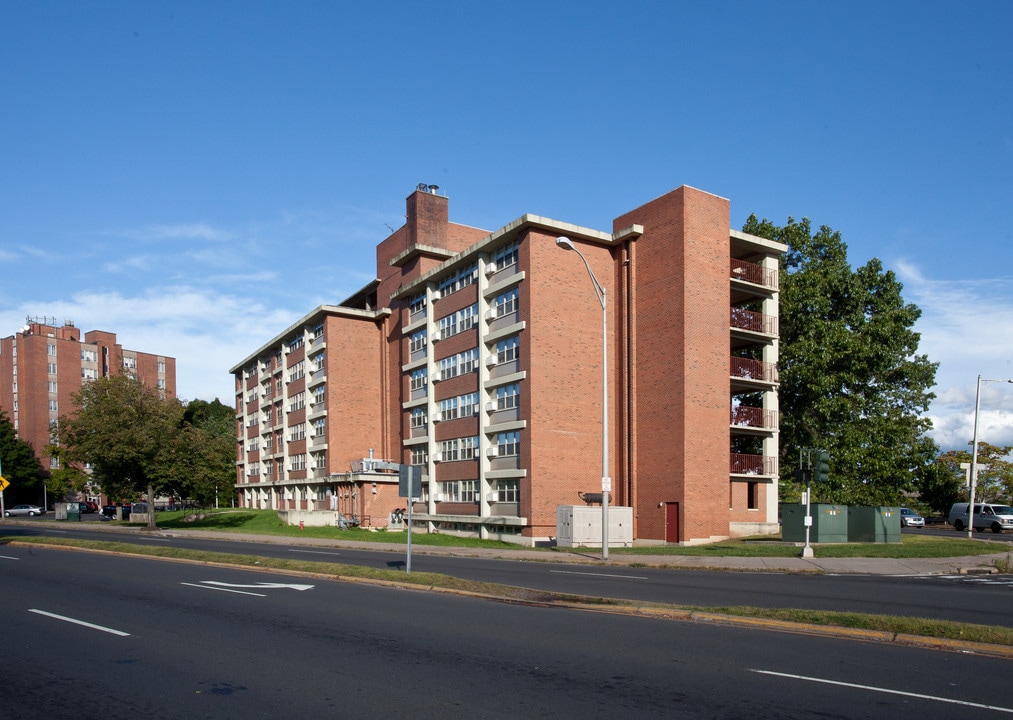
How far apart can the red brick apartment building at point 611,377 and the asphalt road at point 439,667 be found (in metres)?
25.4

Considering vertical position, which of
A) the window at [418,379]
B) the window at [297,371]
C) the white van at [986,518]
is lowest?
the white van at [986,518]

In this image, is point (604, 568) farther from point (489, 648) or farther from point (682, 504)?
point (489, 648)

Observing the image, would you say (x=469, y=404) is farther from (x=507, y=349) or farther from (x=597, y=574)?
(x=597, y=574)

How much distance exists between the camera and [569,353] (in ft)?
133

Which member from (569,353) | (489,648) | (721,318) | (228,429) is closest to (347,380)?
(569,353)

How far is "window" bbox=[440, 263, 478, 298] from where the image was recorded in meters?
46.3

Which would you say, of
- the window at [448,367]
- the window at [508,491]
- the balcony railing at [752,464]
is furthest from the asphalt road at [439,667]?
the window at [448,367]

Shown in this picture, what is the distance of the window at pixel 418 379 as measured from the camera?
5188 centimetres

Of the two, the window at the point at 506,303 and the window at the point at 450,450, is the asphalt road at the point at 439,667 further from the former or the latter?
the window at the point at 450,450

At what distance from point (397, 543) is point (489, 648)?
27057 mm

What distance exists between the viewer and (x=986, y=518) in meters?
53.7

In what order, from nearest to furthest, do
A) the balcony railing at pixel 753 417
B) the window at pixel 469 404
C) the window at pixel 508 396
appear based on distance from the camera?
the window at pixel 508 396 → the balcony railing at pixel 753 417 → the window at pixel 469 404

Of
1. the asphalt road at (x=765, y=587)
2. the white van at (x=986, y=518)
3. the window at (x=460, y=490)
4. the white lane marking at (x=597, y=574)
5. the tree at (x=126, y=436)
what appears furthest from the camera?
the tree at (x=126, y=436)

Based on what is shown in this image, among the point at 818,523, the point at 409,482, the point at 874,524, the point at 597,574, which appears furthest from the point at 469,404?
the point at 409,482
